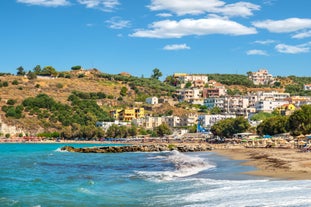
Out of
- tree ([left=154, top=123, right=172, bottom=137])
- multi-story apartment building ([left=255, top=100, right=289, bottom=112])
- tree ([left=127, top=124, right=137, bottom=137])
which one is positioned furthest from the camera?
multi-story apartment building ([left=255, top=100, right=289, bottom=112])

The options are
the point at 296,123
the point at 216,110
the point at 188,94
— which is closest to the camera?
the point at 296,123

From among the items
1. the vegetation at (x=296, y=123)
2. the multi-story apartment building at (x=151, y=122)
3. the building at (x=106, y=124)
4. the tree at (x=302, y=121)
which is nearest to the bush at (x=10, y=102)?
the building at (x=106, y=124)

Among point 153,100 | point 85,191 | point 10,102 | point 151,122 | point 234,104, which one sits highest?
point 153,100

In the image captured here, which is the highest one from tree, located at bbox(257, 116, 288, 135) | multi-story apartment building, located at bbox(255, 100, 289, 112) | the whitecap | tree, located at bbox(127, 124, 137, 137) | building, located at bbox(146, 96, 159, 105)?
building, located at bbox(146, 96, 159, 105)

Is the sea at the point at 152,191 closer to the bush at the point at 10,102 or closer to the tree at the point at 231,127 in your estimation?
the tree at the point at 231,127

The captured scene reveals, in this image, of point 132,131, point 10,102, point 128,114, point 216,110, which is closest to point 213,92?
point 216,110

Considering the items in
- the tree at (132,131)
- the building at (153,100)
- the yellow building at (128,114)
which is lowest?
the tree at (132,131)

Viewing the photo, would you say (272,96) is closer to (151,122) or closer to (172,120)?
(172,120)

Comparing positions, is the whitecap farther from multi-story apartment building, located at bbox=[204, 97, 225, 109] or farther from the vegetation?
multi-story apartment building, located at bbox=[204, 97, 225, 109]

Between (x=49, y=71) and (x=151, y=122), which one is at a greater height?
(x=49, y=71)

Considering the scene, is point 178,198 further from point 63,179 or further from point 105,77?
point 105,77

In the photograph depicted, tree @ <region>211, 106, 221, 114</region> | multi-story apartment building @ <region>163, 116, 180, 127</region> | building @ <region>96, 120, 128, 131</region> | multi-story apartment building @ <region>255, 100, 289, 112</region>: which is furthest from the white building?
multi-story apartment building @ <region>255, 100, 289, 112</region>

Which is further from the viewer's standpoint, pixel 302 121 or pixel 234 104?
pixel 234 104

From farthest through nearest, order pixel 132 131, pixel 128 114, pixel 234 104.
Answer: pixel 234 104
pixel 128 114
pixel 132 131
